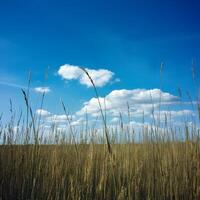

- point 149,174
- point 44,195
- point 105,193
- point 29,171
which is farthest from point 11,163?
point 149,174

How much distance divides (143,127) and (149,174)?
56 centimetres

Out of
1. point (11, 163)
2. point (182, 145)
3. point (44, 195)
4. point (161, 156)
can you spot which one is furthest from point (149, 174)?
point (11, 163)

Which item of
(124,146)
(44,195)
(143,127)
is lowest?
(44,195)

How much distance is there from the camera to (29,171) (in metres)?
2.47

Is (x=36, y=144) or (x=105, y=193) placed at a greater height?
(x=36, y=144)

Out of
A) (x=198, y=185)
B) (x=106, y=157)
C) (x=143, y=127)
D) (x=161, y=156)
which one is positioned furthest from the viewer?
(x=143, y=127)

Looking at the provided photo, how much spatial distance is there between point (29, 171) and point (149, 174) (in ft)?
3.35

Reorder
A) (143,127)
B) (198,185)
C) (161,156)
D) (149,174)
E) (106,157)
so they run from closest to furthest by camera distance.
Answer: (106,157) → (198,185) → (149,174) → (161,156) → (143,127)

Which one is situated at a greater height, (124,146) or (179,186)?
(124,146)

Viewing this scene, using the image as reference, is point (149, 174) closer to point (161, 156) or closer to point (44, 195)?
point (161, 156)

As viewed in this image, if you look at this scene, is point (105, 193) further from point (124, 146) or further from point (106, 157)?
point (124, 146)

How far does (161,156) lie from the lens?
2.69 metres

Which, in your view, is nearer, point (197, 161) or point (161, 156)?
point (197, 161)

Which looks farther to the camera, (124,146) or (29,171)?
(124,146)
